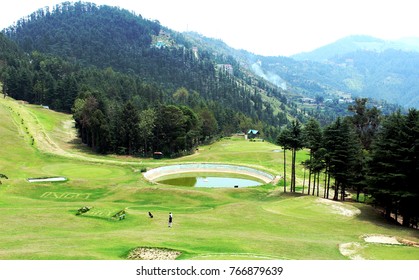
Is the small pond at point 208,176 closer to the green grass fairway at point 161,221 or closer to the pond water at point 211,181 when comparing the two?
the pond water at point 211,181

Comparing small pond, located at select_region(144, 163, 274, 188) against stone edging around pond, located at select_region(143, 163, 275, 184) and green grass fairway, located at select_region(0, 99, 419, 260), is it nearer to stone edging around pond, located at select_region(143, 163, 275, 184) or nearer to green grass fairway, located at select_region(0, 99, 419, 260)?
stone edging around pond, located at select_region(143, 163, 275, 184)

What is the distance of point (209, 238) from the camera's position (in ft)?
107

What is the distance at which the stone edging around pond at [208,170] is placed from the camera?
274 feet

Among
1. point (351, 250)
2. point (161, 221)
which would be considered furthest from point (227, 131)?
point (351, 250)

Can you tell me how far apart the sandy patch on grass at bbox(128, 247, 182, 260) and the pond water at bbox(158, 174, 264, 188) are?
50.2 meters

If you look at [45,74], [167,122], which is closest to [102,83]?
[45,74]

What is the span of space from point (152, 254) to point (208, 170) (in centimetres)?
6551

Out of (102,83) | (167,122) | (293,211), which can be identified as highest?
(102,83)

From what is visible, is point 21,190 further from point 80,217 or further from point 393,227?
point 393,227

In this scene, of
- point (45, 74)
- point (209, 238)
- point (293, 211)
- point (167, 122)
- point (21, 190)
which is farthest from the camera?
point (45, 74)

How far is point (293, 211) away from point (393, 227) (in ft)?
39.7

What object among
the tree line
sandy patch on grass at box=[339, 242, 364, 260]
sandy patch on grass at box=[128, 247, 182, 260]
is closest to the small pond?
the tree line

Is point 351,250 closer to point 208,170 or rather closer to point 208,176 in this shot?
point 208,176

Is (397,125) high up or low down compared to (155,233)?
up
